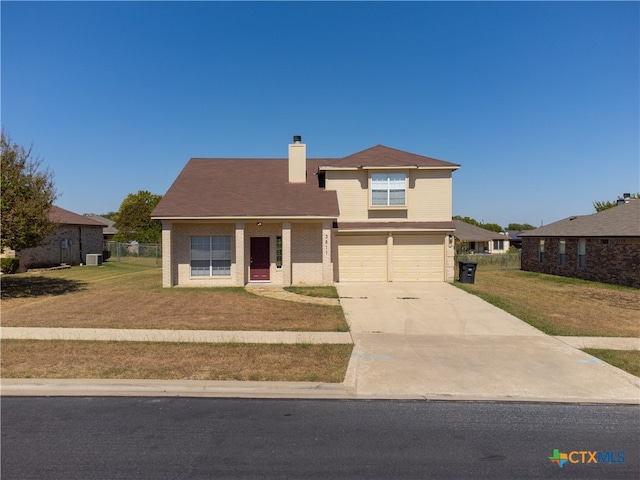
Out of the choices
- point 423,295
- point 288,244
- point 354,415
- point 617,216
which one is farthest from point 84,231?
point 617,216

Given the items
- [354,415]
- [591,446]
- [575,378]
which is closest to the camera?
[591,446]

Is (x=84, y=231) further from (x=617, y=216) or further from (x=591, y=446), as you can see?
(x=617, y=216)

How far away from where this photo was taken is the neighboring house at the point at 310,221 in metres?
18.2

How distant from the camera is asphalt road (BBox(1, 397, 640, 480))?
13.8 ft

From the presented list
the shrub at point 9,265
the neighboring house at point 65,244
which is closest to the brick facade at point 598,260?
the neighboring house at point 65,244

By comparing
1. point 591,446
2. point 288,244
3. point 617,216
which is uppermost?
point 617,216

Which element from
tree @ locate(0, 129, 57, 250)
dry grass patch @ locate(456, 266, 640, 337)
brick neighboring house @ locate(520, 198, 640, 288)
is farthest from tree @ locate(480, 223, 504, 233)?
tree @ locate(0, 129, 57, 250)

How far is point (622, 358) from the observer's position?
802cm

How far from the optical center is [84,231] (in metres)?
30.8

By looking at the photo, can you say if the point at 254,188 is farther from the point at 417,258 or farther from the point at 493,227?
the point at 493,227

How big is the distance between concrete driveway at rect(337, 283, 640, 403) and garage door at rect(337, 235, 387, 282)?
291 inches

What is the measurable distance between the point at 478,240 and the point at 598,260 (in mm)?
25650

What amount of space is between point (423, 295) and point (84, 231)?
87.4ft

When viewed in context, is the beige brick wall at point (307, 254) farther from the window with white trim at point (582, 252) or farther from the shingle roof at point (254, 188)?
the window with white trim at point (582, 252)
